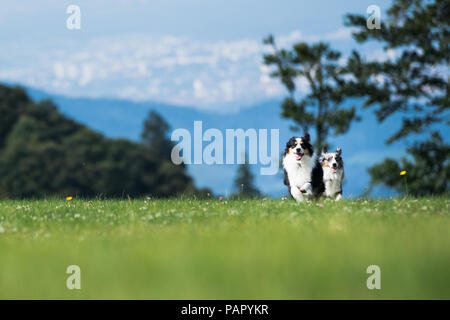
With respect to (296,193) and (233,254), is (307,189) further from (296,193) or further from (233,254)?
(233,254)

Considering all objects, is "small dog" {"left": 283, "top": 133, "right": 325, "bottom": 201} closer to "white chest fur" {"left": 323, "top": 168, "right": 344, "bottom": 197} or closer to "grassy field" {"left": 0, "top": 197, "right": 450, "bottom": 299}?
"white chest fur" {"left": 323, "top": 168, "right": 344, "bottom": 197}

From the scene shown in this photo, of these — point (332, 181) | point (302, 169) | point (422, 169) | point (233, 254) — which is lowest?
point (233, 254)

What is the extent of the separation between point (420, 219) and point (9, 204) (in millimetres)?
12309

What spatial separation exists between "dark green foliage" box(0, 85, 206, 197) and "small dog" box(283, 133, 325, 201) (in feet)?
166

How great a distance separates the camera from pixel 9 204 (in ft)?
58.0

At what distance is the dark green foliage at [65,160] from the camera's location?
234 ft

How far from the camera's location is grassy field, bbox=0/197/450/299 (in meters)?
7.16

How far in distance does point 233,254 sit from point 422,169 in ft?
93.3

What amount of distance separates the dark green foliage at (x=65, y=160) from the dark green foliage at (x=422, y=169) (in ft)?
121

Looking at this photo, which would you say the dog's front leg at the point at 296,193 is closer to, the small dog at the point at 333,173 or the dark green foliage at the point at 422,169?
the small dog at the point at 333,173

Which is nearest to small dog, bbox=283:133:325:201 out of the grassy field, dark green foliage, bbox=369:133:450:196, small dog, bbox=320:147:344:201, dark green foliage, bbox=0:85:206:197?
Result: small dog, bbox=320:147:344:201

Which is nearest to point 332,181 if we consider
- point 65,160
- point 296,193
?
point 296,193

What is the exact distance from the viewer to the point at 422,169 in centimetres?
3419
